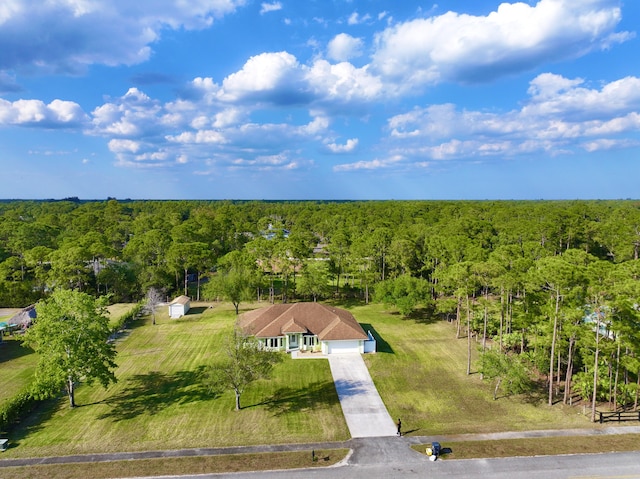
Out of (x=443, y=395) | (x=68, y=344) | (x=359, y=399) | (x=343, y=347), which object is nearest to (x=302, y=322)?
(x=343, y=347)

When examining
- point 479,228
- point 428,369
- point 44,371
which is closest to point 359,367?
point 428,369

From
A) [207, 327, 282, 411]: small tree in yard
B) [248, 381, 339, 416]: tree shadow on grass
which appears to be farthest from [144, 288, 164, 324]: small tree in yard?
[248, 381, 339, 416]: tree shadow on grass

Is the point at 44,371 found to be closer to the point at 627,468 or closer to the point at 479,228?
the point at 627,468

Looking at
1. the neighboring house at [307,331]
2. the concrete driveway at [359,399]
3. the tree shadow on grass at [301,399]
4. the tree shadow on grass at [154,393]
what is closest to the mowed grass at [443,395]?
the concrete driveway at [359,399]

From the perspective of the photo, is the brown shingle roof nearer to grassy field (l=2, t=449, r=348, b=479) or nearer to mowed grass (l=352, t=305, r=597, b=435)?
mowed grass (l=352, t=305, r=597, b=435)

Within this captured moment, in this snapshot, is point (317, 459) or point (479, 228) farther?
point (479, 228)
